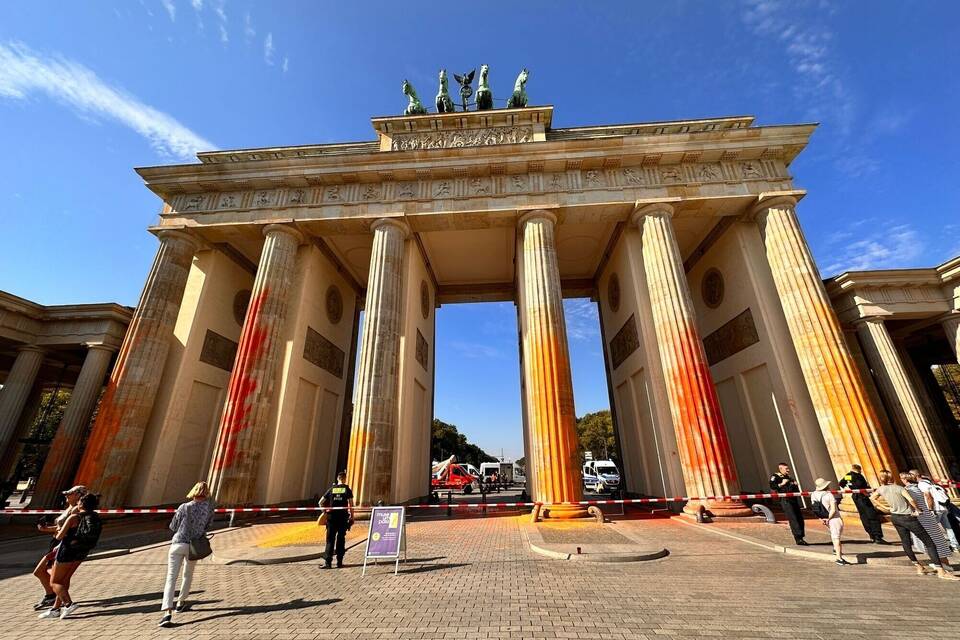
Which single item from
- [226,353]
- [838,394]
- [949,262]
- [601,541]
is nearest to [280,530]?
[601,541]

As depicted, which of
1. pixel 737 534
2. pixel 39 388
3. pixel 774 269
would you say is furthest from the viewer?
pixel 39 388

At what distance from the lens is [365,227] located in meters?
15.0

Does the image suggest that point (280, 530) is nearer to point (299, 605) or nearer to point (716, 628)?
point (299, 605)

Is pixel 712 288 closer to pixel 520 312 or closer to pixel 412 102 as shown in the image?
pixel 520 312

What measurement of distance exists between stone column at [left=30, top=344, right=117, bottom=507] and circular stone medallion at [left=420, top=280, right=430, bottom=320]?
1365 centimetres

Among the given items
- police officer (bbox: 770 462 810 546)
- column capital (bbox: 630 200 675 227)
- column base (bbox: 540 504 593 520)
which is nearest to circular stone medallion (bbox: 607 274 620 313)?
column capital (bbox: 630 200 675 227)

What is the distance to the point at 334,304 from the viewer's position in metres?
18.3

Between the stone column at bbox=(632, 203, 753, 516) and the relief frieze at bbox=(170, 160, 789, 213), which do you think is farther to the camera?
the relief frieze at bbox=(170, 160, 789, 213)

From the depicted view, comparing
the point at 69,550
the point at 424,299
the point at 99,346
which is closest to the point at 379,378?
the point at 424,299

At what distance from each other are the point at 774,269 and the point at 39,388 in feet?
122

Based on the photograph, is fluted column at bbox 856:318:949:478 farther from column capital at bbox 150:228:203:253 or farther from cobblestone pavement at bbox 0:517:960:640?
column capital at bbox 150:228:203:253

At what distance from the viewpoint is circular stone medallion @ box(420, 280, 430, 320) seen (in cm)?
1770

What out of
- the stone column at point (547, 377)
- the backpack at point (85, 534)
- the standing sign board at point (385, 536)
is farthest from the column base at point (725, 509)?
the backpack at point (85, 534)

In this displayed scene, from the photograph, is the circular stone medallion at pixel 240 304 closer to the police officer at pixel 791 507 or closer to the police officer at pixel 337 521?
the police officer at pixel 337 521
